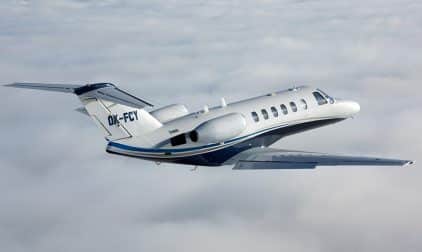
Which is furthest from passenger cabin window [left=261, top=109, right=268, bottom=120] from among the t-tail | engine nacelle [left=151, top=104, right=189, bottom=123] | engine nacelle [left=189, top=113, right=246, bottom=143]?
the t-tail

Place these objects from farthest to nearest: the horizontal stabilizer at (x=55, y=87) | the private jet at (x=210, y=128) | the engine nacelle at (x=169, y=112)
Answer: the engine nacelle at (x=169, y=112) → the horizontal stabilizer at (x=55, y=87) → the private jet at (x=210, y=128)

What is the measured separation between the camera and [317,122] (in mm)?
34875

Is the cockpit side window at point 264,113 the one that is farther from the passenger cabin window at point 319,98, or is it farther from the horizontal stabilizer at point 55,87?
the horizontal stabilizer at point 55,87

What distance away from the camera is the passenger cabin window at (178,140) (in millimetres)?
29328

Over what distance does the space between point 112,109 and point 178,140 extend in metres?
3.84

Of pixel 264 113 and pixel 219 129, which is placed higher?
pixel 264 113

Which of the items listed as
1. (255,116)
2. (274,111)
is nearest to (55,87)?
(255,116)

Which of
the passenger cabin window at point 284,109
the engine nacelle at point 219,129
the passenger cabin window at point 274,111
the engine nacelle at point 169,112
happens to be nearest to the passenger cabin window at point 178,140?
the engine nacelle at point 219,129

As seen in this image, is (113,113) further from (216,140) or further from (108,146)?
(216,140)

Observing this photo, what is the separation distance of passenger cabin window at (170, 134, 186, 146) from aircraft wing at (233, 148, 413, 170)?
9.70 ft

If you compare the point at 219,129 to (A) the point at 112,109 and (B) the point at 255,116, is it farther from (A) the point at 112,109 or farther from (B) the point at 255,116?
(A) the point at 112,109

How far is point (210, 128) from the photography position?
2898 cm

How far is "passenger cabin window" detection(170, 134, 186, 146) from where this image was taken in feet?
96.2

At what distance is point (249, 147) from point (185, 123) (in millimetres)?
3902
